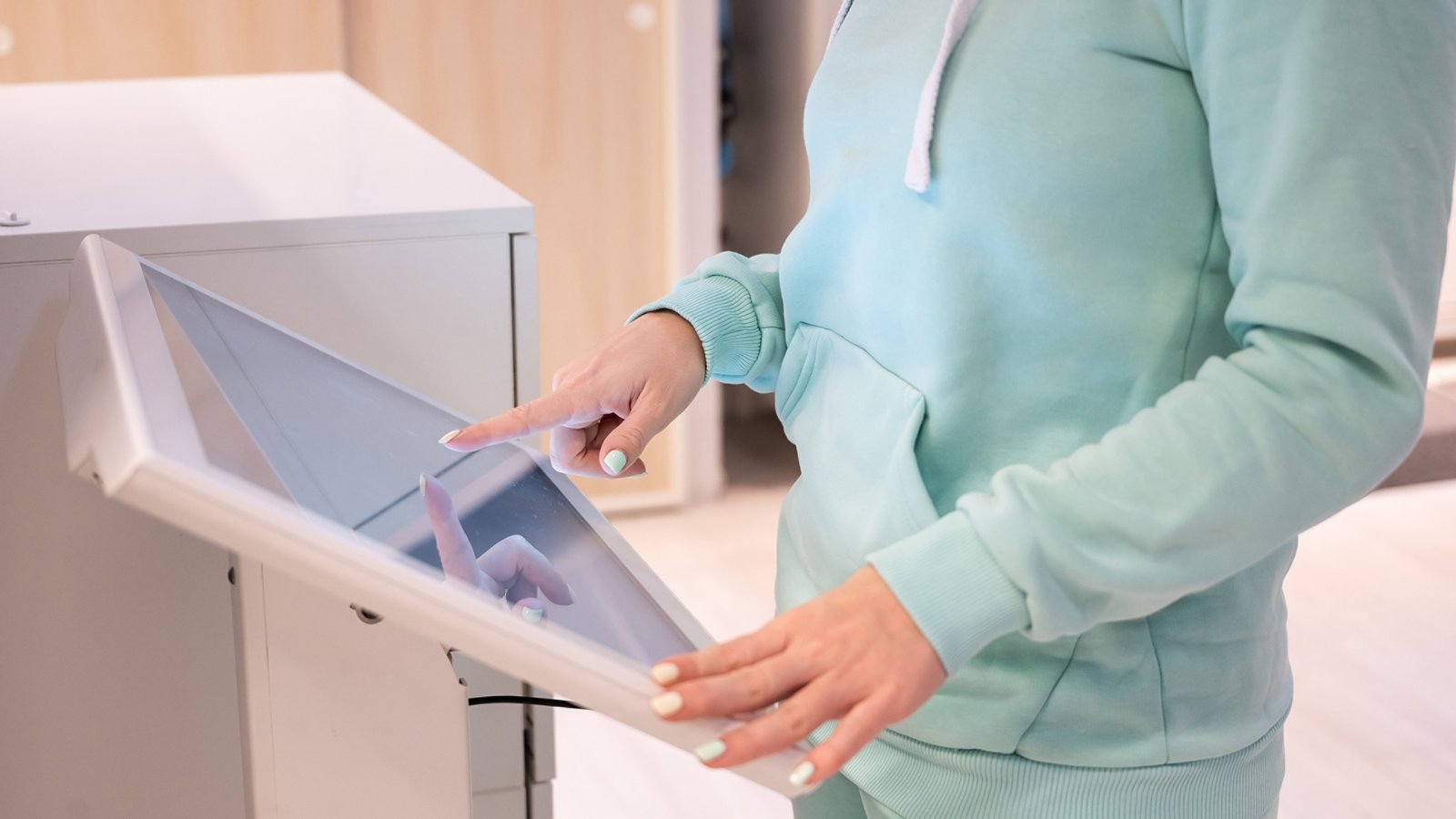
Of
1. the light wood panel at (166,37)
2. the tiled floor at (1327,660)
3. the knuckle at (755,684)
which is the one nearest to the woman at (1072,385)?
the knuckle at (755,684)

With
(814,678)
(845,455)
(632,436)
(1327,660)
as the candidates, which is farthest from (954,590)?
(1327,660)

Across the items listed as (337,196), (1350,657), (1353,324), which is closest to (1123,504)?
(1353,324)

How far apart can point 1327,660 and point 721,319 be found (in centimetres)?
155

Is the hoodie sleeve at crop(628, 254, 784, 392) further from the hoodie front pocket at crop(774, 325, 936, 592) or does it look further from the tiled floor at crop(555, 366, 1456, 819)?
the tiled floor at crop(555, 366, 1456, 819)

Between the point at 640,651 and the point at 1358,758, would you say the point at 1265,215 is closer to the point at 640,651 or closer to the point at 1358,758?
the point at 640,651

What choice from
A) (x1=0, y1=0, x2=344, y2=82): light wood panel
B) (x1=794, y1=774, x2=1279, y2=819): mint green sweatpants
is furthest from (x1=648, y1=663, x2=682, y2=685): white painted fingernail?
(x1=0, y1=0, x2=344, y2=82): light wood panel

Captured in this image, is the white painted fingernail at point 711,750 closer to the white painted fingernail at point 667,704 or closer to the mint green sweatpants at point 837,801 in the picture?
the white painted fingernail at point 667,704

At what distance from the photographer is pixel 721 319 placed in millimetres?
814

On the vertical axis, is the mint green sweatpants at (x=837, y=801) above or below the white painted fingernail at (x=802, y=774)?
below

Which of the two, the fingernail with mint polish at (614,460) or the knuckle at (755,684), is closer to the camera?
the knuckle at (755,684)

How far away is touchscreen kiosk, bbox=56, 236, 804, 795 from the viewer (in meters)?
0.45

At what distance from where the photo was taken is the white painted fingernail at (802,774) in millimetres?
491

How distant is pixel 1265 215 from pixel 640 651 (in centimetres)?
27

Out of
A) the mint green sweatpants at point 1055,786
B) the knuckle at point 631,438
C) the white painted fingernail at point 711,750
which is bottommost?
the mint green sweatpants at point 1055,786
